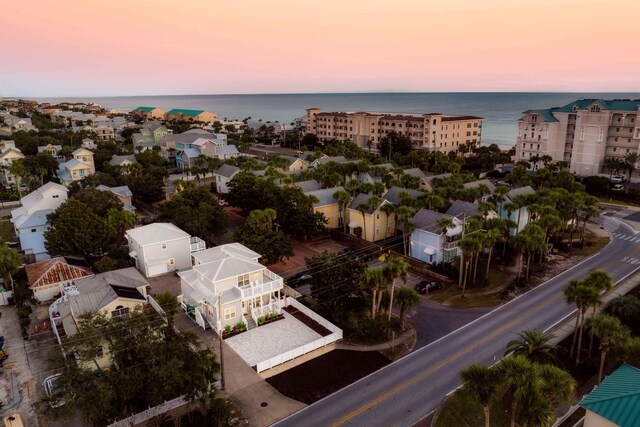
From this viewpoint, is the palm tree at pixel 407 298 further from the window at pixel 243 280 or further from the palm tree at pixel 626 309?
the palm tree at pixel 626 309

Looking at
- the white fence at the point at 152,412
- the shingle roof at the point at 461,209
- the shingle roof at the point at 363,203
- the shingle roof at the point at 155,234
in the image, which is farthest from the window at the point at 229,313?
the shingle roof at the point at 461,209

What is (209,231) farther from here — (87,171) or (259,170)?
(87,171)

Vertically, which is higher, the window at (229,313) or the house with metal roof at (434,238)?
the house with metal roof at (434,238)

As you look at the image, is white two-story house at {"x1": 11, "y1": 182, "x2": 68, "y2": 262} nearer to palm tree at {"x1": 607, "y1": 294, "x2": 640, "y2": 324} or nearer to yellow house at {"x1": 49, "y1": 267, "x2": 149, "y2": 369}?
yellow house at {"x1": 49, "y1": 267, "x2": 149, "y2": 369}

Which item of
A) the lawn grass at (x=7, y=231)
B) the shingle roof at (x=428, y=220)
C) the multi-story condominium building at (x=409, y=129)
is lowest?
the lawn grass at (x=7, y=231)

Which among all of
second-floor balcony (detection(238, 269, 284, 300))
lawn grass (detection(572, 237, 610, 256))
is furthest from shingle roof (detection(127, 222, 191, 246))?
lawn grass (detection(572, 237, 610, 256))

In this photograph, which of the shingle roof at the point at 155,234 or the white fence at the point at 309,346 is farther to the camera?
the shingle roof at the point at 155,234

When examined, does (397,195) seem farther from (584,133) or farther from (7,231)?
(584,133)
